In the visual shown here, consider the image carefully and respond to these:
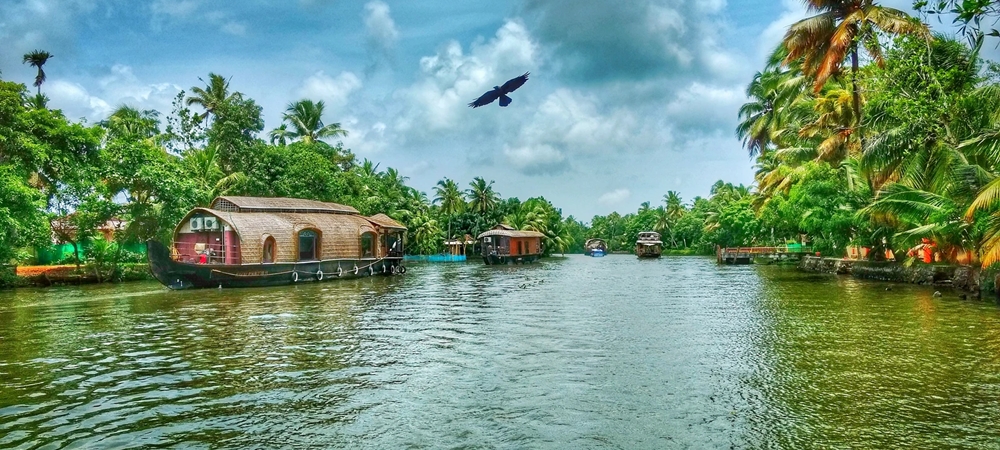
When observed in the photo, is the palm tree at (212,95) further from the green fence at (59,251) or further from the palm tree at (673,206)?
the palm tree at (673,206)

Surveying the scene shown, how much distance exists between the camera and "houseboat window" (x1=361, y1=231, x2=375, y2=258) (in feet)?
109

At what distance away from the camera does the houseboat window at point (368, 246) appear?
33.2 metres

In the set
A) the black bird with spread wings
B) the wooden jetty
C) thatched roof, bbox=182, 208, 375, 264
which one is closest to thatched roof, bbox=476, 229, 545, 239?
the wooden jetty

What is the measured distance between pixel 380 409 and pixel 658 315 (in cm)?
918

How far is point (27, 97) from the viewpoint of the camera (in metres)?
25.4

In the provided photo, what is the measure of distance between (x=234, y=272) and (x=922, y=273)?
23117 millimetres

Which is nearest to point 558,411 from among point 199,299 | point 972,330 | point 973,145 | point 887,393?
point 887,393

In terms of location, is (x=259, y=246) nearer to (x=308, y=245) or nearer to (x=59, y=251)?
(x=308, y=245)

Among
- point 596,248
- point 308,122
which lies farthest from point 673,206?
point 308,122

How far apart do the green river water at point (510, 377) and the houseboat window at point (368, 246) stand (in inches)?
689

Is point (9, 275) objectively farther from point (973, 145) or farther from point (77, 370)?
point (973, 145)

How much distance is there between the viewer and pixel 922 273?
66.7 ft

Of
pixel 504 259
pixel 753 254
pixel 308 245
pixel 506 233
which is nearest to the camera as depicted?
pixel 308 245

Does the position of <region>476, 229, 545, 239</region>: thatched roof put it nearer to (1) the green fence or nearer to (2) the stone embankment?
(1) the green fence
